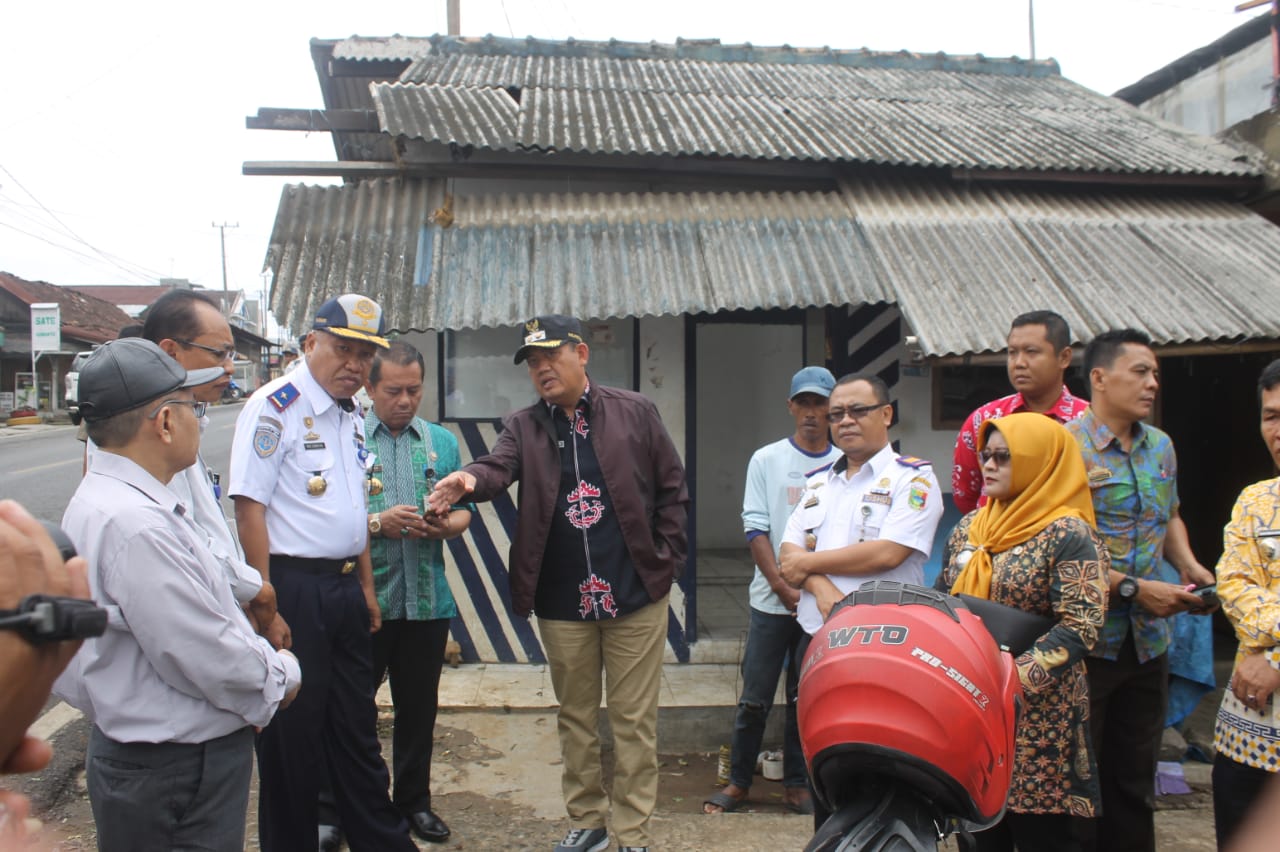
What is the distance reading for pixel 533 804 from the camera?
4180mm

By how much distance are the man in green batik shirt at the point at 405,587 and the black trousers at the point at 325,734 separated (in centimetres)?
Answer: 38

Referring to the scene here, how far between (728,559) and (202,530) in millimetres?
6538

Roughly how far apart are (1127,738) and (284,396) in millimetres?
3414

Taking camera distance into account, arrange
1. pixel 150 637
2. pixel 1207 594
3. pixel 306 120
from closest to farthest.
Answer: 1. pixel 150 637
2. pixel 1207 594
3. pixel 306 120

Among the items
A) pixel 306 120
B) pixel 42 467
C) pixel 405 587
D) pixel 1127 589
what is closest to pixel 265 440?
pixel 405 587

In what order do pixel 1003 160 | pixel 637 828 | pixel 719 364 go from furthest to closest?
pixel 719 364, pixel 1003 160, pixel 637 828

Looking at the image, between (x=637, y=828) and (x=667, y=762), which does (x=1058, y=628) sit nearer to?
(x=637, y=828)

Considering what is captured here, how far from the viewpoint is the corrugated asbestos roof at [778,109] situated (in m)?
5.62

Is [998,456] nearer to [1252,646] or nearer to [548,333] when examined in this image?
[1252,646]

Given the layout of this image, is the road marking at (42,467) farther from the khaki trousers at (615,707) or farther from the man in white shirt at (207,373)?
the khaki trousers at (615,707)

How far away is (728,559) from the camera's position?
855 centimetres

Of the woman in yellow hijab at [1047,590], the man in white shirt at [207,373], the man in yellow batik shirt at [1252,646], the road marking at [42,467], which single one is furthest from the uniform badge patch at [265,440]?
the road marking at [42,467]

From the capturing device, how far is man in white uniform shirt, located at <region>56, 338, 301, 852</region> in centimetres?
204

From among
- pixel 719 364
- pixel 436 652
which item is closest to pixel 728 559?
pixel 719 364
